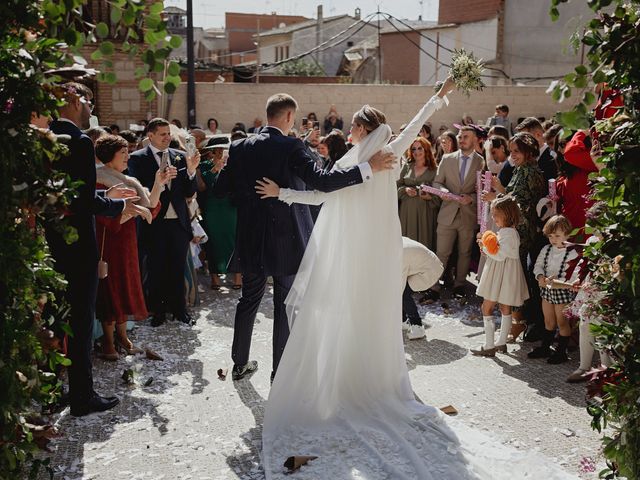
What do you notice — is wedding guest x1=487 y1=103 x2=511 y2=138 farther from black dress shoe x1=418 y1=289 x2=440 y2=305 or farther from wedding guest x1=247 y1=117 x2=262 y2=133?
black dress shoe x1=418 y1=289 x2=440 y2=305

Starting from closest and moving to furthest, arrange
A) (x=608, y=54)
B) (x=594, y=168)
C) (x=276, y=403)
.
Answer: (x=608, y=54)
(x=276, y=403)
(x=594, y=168)

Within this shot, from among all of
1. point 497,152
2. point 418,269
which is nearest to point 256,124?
point 497,152

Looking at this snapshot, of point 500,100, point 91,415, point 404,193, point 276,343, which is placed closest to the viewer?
point 91,415

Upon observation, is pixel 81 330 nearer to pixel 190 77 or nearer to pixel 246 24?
pixel 190 77

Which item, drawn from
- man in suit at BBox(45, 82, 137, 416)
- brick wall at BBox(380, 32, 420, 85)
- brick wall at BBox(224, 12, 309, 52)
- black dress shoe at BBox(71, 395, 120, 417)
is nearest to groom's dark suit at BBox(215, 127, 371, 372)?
man in suit at BBox(45, 82, 137, 416)

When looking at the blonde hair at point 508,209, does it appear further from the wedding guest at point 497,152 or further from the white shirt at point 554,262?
the wedding guest at point 497,152

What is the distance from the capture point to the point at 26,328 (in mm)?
3191

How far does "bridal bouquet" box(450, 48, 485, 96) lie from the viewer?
5996 mm

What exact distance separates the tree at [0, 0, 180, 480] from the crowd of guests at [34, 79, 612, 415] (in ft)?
6.63

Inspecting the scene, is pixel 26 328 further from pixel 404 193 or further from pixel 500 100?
pixel 500 100

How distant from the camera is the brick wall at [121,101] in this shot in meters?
21.0

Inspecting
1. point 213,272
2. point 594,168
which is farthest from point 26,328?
point 213,272

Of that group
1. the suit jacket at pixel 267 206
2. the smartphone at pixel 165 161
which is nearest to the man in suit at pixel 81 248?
the suit jacket at pixel 267 206

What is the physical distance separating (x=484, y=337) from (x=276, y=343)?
2.61 meters
